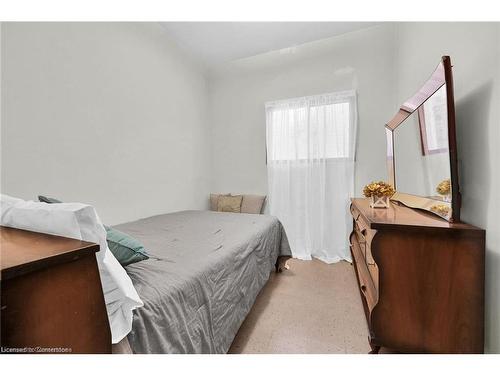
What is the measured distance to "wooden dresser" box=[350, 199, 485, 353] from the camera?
1.01 m

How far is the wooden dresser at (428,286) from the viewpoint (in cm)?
101

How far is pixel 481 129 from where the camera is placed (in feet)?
3.51

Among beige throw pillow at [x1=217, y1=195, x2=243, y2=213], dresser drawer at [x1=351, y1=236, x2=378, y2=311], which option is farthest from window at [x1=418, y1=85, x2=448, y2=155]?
beige throw pillow at [x1=217, y1=195, x2=243, y2=213]

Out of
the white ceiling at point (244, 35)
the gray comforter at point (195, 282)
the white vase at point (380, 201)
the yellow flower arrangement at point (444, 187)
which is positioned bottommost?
the gray comforter at point (195, 282)

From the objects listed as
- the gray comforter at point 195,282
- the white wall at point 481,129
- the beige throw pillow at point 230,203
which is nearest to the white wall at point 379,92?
the white wall at point 481,129

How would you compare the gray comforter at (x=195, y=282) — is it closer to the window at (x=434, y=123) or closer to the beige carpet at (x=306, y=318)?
the beige carpet at (x=306, y=318)

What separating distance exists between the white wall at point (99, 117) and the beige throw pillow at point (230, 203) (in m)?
0.46

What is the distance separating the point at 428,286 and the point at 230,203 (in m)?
2.53

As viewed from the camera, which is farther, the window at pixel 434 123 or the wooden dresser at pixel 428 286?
the window at pixel 434 123

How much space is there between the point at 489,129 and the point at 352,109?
188cm

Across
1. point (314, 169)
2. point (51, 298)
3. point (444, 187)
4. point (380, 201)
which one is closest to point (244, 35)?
point (314, 169)

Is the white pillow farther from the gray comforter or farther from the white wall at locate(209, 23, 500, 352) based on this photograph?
the white wall at locate(209, 23, 500, 352)
